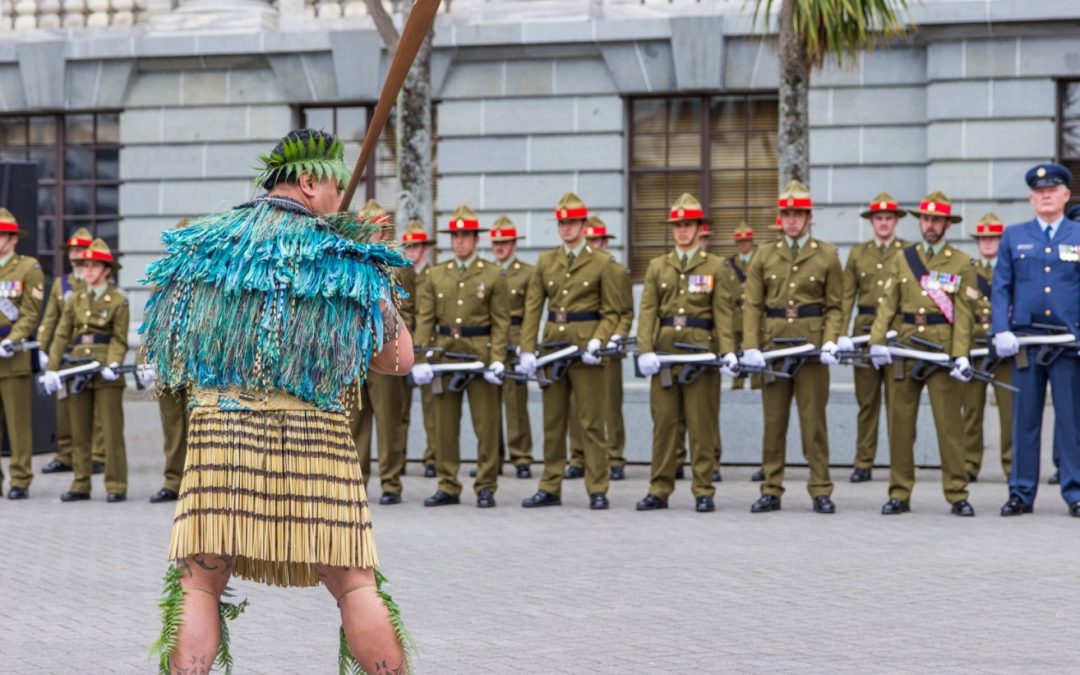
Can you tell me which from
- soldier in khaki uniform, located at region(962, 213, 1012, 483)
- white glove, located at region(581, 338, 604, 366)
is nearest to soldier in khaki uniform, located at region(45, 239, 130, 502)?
white glove, located at region(581, 338, 604, 366)

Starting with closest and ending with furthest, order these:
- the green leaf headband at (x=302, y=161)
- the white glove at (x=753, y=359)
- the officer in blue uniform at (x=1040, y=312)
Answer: the green leaf headband at (x=302, y=161), the officer in blue uniform at (x=1040, y=312), the white glove at (x=753, y=359)

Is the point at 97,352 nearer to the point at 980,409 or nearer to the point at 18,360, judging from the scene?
the point at 18,360

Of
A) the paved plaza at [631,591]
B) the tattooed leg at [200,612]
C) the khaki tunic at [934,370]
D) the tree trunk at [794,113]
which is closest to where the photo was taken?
the tattooed leg at [200,612]

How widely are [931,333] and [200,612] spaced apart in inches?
306

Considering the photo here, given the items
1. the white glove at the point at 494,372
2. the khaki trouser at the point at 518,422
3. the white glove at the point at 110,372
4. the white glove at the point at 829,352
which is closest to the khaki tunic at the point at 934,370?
the white glove at the point at 829,352

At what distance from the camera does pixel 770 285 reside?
12500 mm

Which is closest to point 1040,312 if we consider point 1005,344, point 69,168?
point 1005,344

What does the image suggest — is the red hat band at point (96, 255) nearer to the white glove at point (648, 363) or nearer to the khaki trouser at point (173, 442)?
the khaki trouser at point (173, 442)

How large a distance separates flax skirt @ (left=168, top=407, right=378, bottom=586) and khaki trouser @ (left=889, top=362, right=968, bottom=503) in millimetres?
7368

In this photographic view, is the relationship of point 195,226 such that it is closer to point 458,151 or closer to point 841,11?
point 841,11

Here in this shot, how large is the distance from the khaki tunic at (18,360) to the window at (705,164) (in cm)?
959

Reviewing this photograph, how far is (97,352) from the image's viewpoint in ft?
44.4

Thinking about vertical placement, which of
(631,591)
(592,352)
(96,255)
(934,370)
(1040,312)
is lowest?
(631,591)

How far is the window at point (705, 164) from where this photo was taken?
2211 cm
